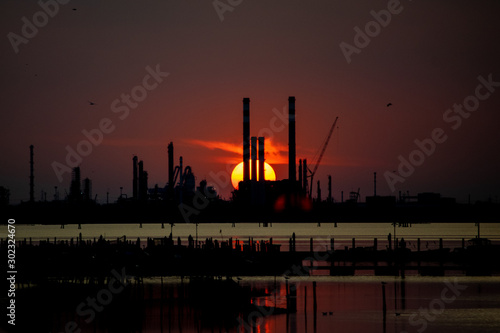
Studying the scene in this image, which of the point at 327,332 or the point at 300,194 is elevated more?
the point at 300,194

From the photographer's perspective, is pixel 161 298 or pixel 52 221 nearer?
pixel 161 298

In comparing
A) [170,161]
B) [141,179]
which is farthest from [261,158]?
[141,179]

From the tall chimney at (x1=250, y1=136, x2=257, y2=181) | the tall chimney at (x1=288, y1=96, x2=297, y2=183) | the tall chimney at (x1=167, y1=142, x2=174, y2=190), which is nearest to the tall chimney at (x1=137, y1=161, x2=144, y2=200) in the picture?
the tall chimney at (x1=167, y1=142, x2=174, y2=190)


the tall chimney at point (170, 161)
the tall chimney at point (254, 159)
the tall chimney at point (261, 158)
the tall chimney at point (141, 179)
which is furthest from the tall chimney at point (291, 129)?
the tall chimney at point (141, 179)

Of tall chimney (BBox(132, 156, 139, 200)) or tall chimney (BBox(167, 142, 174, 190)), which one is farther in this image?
tall chimney (BBox(132, 156, 139, 200))

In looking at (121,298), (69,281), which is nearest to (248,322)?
(121,298)

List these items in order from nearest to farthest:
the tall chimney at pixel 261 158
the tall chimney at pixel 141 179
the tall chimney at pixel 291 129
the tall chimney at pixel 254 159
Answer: the tall chimney at pixel 291 129 < the tall chimney at pixel 254 159 < the tall chimney at pixel 261 158 < the tall chimney at pixel 141 179

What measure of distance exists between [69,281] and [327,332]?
73.5 ft

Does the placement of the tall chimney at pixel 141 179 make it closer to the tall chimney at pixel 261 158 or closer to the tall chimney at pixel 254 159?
the tall chimney at pixel 254 159

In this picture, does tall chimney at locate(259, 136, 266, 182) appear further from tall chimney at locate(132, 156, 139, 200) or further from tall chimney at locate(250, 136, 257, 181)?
tall chimney at locate(132, 156, 139, 200)

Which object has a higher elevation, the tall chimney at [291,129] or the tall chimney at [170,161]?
the tall chimney at [291,129]

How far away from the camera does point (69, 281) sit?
5488cm

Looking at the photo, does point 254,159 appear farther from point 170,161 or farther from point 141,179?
point 141,179

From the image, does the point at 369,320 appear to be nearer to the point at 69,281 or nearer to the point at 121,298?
the point at 121,298
